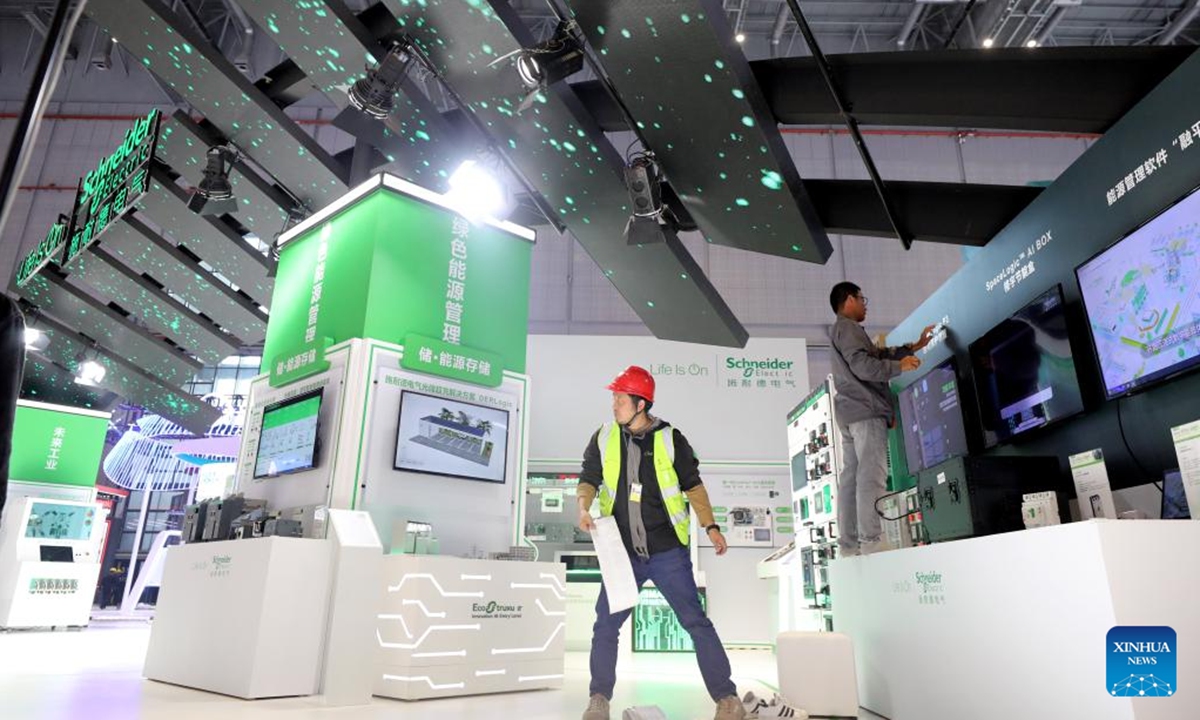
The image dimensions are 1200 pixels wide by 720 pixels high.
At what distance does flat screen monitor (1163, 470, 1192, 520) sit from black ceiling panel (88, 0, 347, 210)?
578 centimetres

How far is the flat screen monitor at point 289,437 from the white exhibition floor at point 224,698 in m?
1.14

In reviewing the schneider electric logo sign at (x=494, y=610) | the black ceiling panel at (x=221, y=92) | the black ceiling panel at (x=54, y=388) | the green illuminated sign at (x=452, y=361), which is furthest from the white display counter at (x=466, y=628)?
the black ceiling panel at (x=54, y=388)

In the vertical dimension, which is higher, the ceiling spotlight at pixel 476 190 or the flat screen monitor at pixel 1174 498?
the ceiling spotlight at pixel 476 190

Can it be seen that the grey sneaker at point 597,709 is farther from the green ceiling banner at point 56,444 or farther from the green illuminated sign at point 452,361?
the green ceiling banner at point 56,444

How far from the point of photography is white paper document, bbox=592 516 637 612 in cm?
321

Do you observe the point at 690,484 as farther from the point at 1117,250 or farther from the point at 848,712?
the point at 1117,250

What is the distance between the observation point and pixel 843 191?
5297mm

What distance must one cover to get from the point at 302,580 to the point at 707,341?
4.64 meters

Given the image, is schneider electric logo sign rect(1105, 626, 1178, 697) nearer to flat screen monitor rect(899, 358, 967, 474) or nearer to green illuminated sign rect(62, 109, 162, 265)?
flat screen monitor rect(899, 358, 967, 474)

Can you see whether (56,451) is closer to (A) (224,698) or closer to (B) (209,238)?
(B) (209,238)

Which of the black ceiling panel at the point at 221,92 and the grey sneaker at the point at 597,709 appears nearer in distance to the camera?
the grey sneaker at the point at 597,709

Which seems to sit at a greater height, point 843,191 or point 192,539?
point 843,191

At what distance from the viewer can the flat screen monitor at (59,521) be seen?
27.2 feet

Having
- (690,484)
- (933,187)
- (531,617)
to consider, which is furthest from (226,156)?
(933,187)
